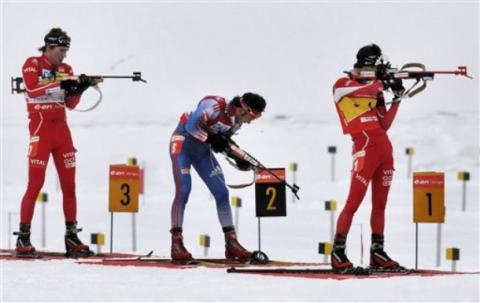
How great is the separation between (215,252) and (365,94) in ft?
20.9

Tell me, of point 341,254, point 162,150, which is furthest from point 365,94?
point 162,150

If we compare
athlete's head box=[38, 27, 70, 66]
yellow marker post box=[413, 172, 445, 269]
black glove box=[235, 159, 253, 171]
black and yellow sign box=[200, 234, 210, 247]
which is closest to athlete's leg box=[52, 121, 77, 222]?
athlete's head box=[38, 27, 70, 66]

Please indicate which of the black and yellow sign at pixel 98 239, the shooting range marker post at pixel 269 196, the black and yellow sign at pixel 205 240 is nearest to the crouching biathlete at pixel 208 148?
the shooting range marker post at pixel 269 196

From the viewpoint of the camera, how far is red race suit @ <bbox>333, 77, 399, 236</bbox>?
486 inches

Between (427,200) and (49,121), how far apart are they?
3.75 metres

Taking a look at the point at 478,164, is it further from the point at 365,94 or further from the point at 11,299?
the point at 11,299

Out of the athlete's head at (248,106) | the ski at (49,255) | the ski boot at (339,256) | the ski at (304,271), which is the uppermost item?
the athlete's head at (248,106)

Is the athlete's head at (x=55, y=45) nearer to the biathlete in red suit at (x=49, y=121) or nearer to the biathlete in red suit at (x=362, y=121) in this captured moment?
the biathlete in red suit at (x=49, y=121)

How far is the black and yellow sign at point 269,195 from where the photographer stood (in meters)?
Result: 13.9

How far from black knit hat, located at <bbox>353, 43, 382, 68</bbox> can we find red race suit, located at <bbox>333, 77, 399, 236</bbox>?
201 millimetres

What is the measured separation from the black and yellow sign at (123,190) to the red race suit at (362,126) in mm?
3178

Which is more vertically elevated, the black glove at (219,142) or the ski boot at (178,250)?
the black glove at (219,142)

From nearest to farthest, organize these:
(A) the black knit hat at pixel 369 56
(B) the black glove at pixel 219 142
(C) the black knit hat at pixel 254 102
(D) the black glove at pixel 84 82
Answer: (A) the black knit hat at pixel 369 56, (C) the black knit hat at pixel 254 102, (B) the black glove at pixel 219 142, (D) the black glove at pixel 84 82

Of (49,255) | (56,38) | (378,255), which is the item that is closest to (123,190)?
(49,255)
